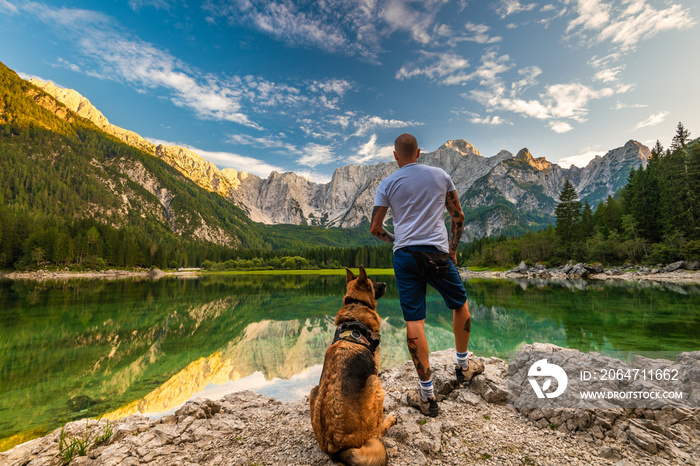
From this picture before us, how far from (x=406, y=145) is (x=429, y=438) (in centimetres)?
392

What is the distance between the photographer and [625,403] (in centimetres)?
348

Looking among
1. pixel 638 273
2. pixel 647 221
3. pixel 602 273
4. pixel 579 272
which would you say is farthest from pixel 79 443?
pixel 647 221

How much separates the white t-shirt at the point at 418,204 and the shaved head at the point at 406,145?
0.87 feet

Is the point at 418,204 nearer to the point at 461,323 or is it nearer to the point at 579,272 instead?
the point at 461,323

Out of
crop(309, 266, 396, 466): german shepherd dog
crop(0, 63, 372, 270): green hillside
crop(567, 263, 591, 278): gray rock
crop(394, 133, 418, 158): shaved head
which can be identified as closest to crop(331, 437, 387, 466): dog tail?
crop(309, 266, 396, 466): german shepherd dog

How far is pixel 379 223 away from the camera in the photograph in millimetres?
4496

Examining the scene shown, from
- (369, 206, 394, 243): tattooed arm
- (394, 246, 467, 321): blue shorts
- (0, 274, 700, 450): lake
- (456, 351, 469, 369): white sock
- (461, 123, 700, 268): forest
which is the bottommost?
(0, 274, 700, 450): lake

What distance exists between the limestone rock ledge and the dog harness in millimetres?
1098

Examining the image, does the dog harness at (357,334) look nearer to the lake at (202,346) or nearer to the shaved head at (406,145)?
the shaved head at (406,145)

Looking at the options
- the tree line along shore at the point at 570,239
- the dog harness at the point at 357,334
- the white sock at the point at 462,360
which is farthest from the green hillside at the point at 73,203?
the white sock at the point at 462,360

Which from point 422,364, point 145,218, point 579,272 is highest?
point 145,218

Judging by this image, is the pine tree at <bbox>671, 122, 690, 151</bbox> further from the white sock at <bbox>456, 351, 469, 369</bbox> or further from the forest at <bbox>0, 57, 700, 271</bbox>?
the white sock at <bbox>456, 351, 469, 369</bbox>

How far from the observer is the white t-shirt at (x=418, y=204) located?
3887mm

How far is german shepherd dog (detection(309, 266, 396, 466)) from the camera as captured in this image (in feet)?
8.74
